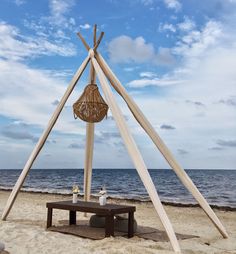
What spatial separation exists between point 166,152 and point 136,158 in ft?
3.32

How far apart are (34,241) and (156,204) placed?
2051 mm

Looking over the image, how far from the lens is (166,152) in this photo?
7.77 meters

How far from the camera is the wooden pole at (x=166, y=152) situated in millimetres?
7605

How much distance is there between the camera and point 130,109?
8086 mm

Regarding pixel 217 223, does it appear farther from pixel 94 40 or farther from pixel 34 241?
pixel 94 40

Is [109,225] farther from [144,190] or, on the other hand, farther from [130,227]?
[144,190]

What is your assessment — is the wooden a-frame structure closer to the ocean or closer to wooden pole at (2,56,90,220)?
wooden pole at (2,56,90,220)

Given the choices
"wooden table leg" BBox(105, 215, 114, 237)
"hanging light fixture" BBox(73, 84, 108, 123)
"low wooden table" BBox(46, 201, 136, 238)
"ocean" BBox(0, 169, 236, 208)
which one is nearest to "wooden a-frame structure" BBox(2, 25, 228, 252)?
"hanging light fixture" BBox(73, 84, 108, 123)

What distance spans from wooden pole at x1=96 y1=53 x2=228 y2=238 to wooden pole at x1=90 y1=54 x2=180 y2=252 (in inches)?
17.7

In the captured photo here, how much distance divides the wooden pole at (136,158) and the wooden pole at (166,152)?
1.48ft

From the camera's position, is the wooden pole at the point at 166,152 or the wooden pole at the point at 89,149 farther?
the wooden pole at the point at 89,149

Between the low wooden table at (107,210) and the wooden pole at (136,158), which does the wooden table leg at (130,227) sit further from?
the wooden pole at (136,158)

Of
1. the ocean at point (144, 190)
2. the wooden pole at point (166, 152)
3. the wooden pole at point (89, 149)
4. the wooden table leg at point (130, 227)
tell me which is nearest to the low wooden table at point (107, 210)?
the wooden table leg at point (130, 227)

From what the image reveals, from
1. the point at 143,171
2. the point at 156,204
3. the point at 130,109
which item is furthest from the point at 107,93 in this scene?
the point at 156,204
